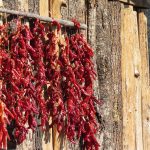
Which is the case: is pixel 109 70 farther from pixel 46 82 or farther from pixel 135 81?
pixel 46 82

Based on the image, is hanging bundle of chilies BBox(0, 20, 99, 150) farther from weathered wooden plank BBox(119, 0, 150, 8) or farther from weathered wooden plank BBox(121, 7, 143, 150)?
weathered wooden plank BBox(119, 0, 150, 8)

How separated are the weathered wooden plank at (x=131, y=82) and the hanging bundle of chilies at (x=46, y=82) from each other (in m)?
0.48

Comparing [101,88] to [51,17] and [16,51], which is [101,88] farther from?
[16,51]

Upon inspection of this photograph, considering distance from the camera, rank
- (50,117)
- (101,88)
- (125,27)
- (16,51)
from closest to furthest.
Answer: (16,51), (50,117), (101,88), (125,27)

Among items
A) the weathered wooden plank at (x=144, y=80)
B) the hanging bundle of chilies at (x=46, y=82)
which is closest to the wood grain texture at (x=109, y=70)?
the hanging bundle of chilies at (x=46, y=82)

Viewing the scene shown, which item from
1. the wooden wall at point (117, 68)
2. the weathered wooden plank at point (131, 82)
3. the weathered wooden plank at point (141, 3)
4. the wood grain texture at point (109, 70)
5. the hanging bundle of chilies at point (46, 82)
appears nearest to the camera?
the hanging bundle of chilies at point (46, 82)

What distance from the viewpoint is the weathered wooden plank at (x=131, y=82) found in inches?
185

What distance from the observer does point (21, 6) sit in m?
3.79

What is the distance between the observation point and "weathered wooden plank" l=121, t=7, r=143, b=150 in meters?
4.69

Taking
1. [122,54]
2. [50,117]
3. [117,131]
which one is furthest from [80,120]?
[122,54]

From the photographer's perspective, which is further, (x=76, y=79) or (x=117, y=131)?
(x=117, y=131)

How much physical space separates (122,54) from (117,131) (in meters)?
0.64

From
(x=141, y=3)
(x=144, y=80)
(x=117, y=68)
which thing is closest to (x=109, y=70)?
(x=117, y=68)

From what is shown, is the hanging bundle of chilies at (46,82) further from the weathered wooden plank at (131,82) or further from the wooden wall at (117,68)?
the weathered wooden plank at (131,82)
